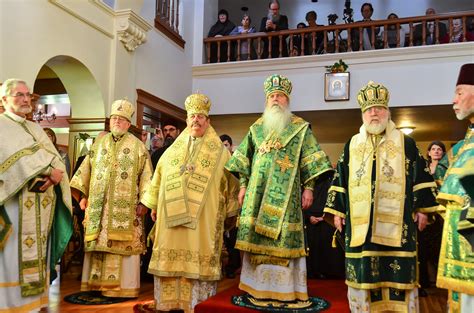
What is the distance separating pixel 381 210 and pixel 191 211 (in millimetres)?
1495

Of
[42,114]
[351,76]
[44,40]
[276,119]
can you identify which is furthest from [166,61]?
[276,119]

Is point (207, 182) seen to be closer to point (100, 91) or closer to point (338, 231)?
point (338, 231)

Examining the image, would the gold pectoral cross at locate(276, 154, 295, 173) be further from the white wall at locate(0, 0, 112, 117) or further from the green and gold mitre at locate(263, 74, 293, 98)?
the white wall at locate(0, 0, 112, 117)

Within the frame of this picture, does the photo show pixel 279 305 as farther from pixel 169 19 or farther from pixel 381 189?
pixel 169 19

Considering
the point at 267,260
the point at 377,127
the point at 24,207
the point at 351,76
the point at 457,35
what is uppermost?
the point at 457,35

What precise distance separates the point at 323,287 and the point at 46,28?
4.28 meters

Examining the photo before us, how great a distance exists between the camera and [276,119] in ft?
13.0

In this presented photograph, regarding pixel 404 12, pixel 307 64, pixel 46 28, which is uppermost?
pixel 404 12

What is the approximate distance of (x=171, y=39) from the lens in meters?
8.83

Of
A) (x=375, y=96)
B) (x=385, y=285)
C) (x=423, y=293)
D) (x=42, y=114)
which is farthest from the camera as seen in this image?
(x=42, y=114)

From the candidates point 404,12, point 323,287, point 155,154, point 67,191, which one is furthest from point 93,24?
point 404,12

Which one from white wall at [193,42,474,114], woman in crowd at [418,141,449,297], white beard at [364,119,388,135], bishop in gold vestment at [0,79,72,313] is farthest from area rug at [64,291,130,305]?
white wall at [193,42,474,114]

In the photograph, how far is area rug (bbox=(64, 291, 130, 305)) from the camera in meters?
4.34

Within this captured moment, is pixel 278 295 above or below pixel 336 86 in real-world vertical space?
below
